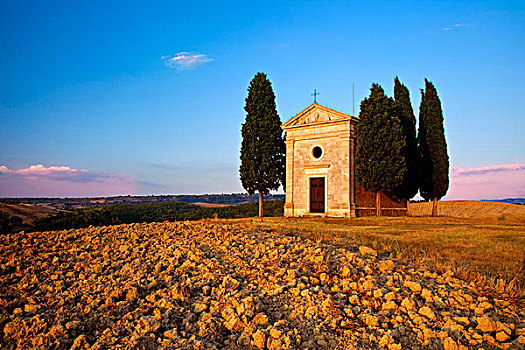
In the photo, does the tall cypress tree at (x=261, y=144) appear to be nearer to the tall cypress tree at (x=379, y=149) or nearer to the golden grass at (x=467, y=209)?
the tall cypress tree at (x=379, y=149)

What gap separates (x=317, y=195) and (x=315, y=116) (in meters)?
4.82

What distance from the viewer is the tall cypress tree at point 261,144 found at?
2278 cm

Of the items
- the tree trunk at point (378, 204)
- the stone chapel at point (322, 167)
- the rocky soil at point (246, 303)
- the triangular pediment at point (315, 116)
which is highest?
the triangular pediment at point (315, 116)

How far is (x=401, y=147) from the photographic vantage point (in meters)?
20.8

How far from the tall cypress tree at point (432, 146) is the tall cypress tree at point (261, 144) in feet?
32.1

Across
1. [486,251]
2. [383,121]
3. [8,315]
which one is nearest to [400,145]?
[383,121]

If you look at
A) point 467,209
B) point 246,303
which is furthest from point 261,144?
point 467,209

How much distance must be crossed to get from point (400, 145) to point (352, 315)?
58.2 feet

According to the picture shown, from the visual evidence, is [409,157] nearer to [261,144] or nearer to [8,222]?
[261,144]

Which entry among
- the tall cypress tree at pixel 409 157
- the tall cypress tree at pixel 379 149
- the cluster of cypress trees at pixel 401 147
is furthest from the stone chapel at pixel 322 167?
the tall cypress tree at pixel 409 157

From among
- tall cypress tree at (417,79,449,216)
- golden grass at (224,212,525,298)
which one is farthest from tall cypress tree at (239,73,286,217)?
golden grass at (224,212,525,298)

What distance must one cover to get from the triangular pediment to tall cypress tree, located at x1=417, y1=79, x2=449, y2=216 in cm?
702

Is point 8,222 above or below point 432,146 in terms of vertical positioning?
below

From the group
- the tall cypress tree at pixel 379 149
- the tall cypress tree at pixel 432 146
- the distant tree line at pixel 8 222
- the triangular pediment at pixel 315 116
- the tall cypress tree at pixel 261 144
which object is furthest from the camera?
the tall cypress tree at pixel 432 146
